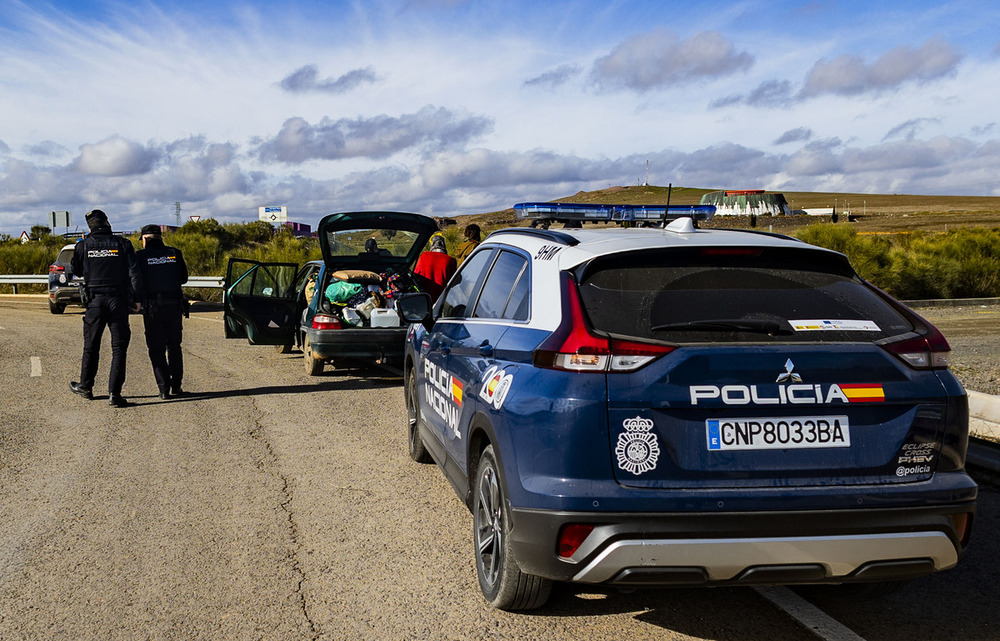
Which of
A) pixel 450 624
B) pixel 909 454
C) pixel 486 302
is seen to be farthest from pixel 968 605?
pixel 486 302

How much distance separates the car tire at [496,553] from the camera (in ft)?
12.4

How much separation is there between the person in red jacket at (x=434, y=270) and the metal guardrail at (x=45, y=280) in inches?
483

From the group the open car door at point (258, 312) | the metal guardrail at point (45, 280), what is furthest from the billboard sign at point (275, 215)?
the open car door at point (258, 312)

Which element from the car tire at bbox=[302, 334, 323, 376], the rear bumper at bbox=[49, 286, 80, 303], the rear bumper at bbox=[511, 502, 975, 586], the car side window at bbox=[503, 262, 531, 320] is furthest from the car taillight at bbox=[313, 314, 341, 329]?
the rear bumper at bbox=[49, 286, 80, 303]

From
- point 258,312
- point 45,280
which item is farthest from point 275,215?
point 258,312

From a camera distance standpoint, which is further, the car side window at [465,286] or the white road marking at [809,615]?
the car side window at [465,286]

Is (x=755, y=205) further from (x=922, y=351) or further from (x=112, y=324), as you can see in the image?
(x=922, y=351)

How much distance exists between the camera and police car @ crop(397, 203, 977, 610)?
10.8 feet

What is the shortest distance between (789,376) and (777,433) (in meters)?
0.22

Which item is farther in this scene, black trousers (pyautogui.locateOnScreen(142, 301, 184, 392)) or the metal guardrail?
the metal guardrail

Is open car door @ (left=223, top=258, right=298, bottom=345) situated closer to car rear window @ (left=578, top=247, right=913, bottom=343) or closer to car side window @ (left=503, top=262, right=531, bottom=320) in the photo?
car side window @ (left=503, top=262, right=531, bottom=320)

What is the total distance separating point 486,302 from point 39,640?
2.60 meters

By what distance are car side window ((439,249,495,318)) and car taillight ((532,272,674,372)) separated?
1.65 m

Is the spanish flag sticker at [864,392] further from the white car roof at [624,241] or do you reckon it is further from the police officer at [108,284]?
the police officer at [108,284]
